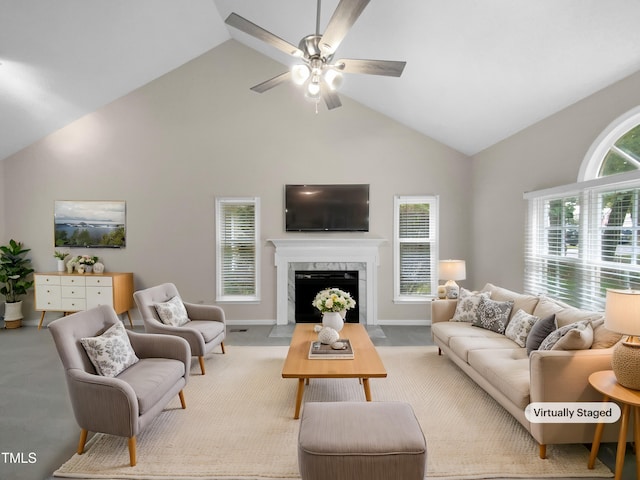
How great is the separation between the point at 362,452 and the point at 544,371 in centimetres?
136

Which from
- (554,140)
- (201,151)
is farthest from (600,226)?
(201,151)

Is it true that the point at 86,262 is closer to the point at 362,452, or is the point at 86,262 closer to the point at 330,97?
the point at 330,97

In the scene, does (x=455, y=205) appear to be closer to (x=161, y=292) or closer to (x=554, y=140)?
(x=554, y=140)

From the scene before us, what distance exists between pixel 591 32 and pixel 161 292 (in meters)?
4.65

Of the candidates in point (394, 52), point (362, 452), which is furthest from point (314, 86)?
point (362, 452)

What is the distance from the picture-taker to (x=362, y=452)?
1730 millimetres

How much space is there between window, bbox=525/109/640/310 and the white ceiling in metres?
0.60

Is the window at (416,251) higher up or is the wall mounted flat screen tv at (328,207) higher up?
the wall mounted flat screen tv at (328,207)

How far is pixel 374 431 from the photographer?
1.86m

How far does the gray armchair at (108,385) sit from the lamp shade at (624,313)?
3013 mm

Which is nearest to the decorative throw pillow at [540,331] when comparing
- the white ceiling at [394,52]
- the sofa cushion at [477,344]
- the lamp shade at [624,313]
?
the sofa cushion at [477,344]

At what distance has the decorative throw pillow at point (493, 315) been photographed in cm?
358

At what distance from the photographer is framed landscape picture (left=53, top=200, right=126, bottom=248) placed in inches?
218

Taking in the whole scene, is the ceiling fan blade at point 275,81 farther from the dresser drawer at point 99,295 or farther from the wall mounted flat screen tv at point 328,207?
the dresser drawer at point 99,295
